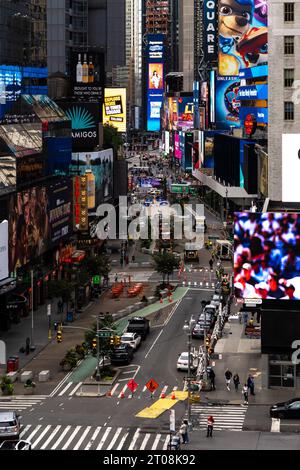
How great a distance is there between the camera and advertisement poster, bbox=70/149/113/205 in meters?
106

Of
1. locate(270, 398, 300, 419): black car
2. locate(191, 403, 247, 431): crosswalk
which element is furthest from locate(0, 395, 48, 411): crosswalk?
locate(270, 398, 300, 419): black car

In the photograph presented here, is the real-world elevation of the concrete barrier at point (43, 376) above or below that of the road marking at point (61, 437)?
below

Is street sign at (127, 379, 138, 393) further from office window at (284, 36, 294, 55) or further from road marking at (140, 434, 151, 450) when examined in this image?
office window at (284, 36, 294, 55)

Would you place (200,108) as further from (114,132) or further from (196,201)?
(114,132)

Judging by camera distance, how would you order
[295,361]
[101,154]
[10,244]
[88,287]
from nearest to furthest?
[295,361]
[10,244]
[88,287]
[101,154]

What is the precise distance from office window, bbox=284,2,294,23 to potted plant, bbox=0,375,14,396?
→ 3537 cm

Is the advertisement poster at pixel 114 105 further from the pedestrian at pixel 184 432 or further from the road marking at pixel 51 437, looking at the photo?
the pedestrian at pixel 184 432

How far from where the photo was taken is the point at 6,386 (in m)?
46.5

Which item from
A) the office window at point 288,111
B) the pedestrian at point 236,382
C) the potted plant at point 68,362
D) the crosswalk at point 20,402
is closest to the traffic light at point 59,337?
the potted plant at point 68,362

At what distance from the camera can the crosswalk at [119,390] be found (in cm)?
4612

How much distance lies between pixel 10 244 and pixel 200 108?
13699cm

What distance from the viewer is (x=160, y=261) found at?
85.1 m

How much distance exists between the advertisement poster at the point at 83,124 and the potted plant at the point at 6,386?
2548 inches

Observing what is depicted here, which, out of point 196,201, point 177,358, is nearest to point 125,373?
point 177,358
